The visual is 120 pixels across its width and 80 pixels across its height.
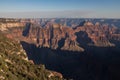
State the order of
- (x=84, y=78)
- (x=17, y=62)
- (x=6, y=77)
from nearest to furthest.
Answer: (x=6, y=77)
(x=17, y=62)
(x=84, y=78)

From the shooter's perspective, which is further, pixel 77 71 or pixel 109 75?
pixel 77 71

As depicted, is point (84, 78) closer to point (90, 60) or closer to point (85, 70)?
point (85, 70)

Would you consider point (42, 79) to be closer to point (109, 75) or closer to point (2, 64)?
point (2, 64)

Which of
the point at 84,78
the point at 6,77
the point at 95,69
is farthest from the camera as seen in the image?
the point at 95,69

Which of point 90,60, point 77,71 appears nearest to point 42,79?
point 77,71

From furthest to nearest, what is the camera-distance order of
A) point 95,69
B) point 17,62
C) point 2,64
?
1. point 95,69
2. point 17,62
3. point 2,64

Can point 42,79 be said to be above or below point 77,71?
above

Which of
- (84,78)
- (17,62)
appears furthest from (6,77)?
(84,78)

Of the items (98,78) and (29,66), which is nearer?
(29,66)

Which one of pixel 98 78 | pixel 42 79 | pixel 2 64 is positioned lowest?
pixel 98 78
